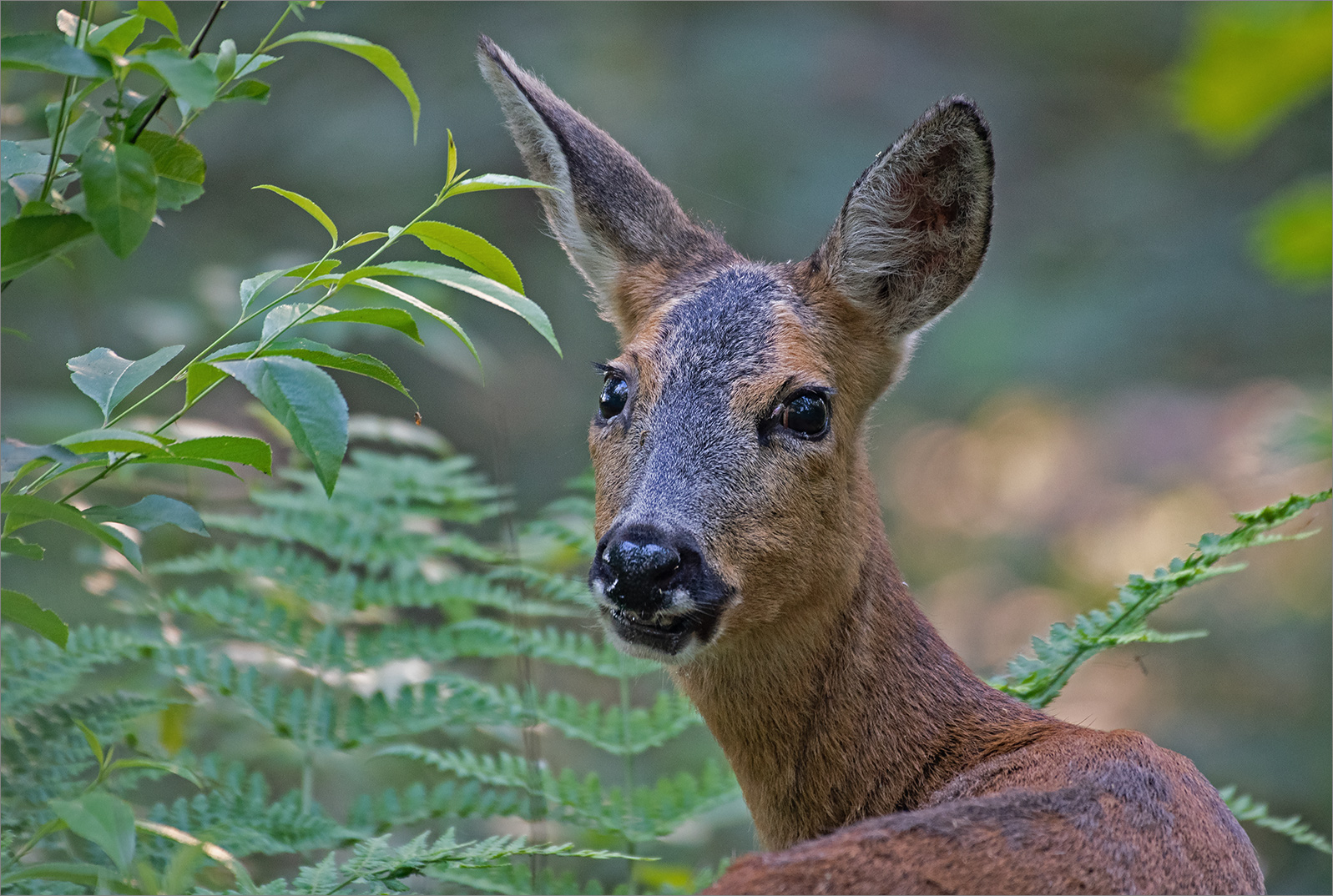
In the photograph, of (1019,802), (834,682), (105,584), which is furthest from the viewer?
(105,584)

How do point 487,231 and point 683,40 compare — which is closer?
point 487,231

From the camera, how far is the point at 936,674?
3.64 metres

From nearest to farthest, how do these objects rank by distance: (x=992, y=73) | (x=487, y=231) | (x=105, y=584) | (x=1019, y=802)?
(x=1019, y=802) → (x=105, y=584) → (x=487, y=231) → (x=992, y=73)

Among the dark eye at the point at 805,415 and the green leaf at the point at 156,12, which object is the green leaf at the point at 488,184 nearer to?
the green leaf at the point at 156,12

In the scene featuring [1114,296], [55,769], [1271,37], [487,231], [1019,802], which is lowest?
[1019,802]

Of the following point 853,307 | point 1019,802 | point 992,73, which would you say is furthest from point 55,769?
point 992,73

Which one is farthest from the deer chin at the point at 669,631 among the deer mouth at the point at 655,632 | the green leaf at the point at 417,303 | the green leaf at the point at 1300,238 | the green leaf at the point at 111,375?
the green leaf at the point at 1300,238

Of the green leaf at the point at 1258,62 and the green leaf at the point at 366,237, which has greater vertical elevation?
the green leaf at the point at 1258,62

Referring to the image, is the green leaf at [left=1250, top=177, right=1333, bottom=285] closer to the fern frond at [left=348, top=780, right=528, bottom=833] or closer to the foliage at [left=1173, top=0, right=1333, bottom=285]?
the foliage at [left=1173, top=0, right=1333, bottom=285]

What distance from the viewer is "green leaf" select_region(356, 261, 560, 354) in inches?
102

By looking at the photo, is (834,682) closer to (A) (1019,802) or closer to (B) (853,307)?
(A) (1019,802)

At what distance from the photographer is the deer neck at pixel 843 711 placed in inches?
138

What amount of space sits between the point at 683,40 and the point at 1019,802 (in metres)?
8.94

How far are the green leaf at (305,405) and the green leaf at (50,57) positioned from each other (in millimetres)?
561
